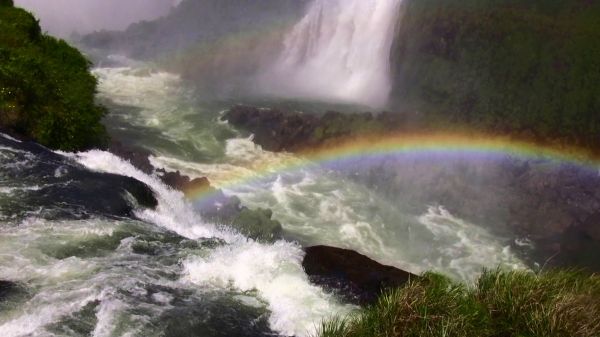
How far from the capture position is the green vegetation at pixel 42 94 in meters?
21.8

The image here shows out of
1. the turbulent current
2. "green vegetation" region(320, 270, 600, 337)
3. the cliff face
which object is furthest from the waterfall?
"green vegetation" region(320, 270, 600, 337)

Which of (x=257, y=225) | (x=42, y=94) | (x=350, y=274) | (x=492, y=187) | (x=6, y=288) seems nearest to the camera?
(x=6, y=288)

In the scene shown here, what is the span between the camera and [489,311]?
9.80m

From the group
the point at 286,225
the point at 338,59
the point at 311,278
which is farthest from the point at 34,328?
the point at 338,59

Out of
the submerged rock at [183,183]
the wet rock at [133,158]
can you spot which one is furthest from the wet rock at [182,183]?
the wet rock at [133,158]

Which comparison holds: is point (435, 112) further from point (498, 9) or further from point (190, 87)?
point (190, 87)

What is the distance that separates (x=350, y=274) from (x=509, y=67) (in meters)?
33.0

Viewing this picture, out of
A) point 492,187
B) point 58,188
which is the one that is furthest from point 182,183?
point 492,187

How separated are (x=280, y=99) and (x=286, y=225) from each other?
26040 mm

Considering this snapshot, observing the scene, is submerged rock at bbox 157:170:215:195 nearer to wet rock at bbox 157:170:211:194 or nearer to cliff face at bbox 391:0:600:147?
wet rock at bbox 157:170:211:194

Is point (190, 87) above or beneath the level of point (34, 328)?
above

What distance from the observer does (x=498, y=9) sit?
1689 inches

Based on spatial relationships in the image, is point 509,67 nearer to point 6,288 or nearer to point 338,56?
point 338,56

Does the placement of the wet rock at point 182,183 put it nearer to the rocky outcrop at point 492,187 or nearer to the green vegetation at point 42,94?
the green vegetation at point 42,94
